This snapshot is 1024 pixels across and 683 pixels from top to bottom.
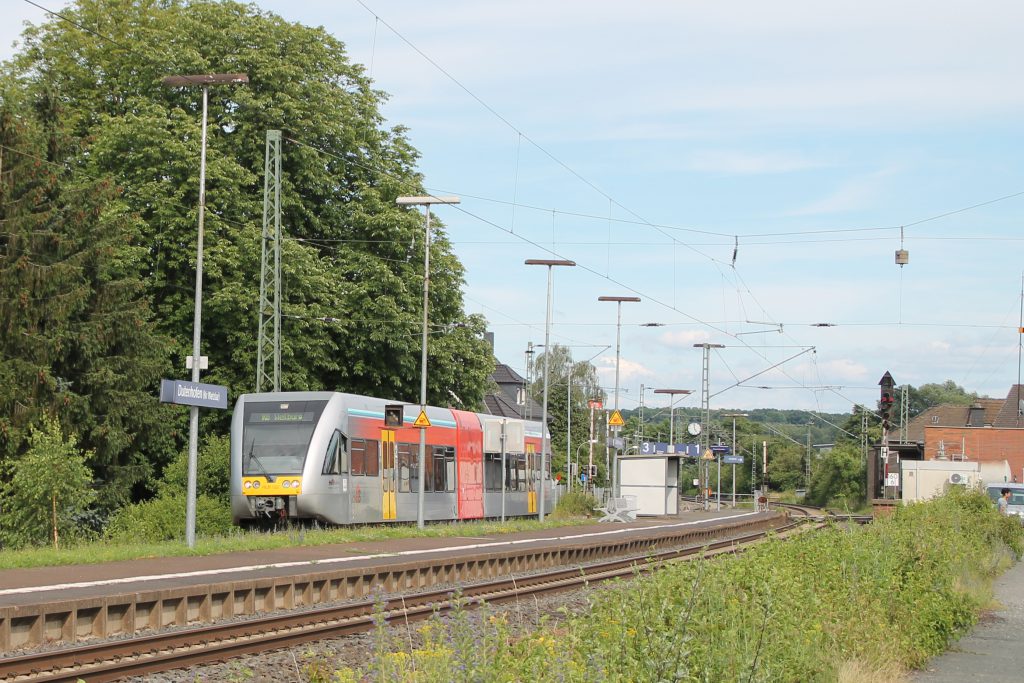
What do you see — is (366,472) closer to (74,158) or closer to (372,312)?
(372,312)

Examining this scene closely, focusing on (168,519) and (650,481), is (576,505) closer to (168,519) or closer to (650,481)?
(650,481)

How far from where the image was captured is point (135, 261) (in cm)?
3812

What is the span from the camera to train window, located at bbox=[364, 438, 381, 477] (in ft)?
99.0

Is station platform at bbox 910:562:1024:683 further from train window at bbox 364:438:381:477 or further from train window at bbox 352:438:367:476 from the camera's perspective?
train window at bbox 364:438:381:477

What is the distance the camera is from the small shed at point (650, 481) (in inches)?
1806

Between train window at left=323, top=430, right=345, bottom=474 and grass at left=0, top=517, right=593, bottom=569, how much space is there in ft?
4.33

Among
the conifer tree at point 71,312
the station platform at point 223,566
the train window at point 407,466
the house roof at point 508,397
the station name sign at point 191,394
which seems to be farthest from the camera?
the house roof at point 508,397

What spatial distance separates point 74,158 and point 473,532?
56.5ft

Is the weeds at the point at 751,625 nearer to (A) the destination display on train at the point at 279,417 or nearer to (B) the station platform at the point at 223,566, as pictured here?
(B) the station platform at the point at 223,566

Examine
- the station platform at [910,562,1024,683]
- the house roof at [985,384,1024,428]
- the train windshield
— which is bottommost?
the station platform at [910,562,1024,683]

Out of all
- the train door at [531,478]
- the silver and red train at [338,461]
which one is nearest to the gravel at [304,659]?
the silver and red train at [338,461]

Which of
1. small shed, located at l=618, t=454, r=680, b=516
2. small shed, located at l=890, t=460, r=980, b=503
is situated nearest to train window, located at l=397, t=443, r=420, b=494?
small shed, located at l=618, t=454, r=680, b=516

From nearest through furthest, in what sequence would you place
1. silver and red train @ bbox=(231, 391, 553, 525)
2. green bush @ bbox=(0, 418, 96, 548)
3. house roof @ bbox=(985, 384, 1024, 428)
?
1. green bush @ bbox=(0, 418, 96, 548)
2. silver and red train @ bbox=(231, 391, 553, 525)
3. house roof @ bbox=(985, 384, 1024, 428)

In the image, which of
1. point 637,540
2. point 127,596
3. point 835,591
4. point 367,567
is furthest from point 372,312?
point 835,591
